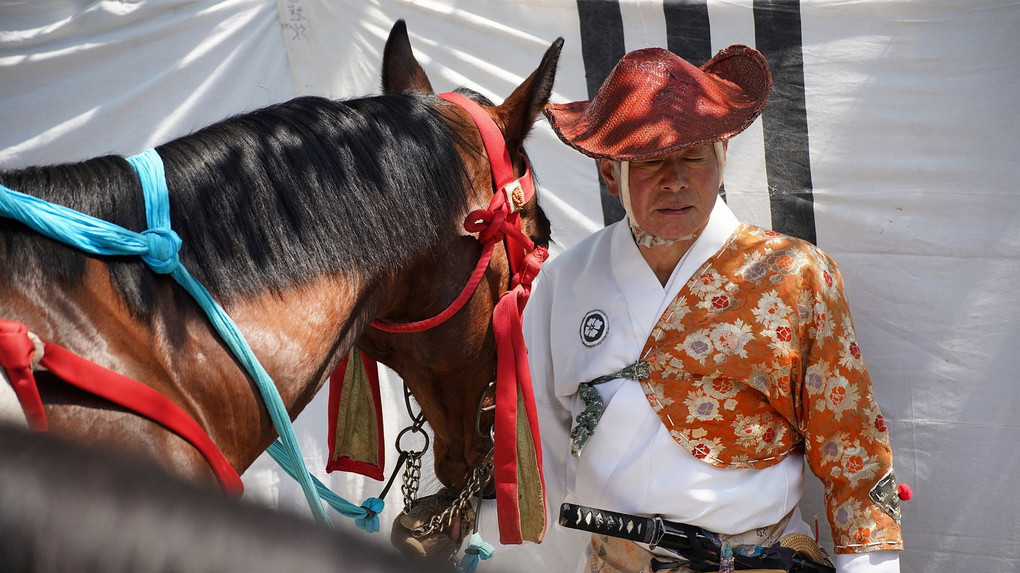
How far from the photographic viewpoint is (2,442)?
12.3 inches

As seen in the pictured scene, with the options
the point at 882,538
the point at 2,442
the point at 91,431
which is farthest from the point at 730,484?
the point at 2,442

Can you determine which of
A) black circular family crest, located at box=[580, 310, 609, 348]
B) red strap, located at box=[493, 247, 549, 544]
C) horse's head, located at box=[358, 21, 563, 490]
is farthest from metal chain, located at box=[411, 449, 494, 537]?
black circular family crest, located at box=[580, 310, 609, 348]

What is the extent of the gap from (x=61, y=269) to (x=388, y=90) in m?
0.89

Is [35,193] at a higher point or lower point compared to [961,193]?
higher

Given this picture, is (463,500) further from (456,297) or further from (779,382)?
(779,382)

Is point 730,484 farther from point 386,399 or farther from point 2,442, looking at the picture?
point 2,442

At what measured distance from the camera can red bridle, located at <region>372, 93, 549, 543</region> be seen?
148cm

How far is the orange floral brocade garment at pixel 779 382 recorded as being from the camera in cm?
165

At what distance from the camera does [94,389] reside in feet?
3.07

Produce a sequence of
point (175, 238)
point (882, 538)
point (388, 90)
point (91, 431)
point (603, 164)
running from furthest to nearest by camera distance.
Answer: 1. point (603, 164)
2. point (388, 90)
3. point (882, 538)
4. point (175, 238)
5. point (91, 431)

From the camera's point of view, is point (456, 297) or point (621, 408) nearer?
point (456, 297)

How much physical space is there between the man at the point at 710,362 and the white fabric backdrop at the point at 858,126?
0.54 m

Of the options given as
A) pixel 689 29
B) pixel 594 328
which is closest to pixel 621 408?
pixel 594 328

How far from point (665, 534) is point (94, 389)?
1117 mm
